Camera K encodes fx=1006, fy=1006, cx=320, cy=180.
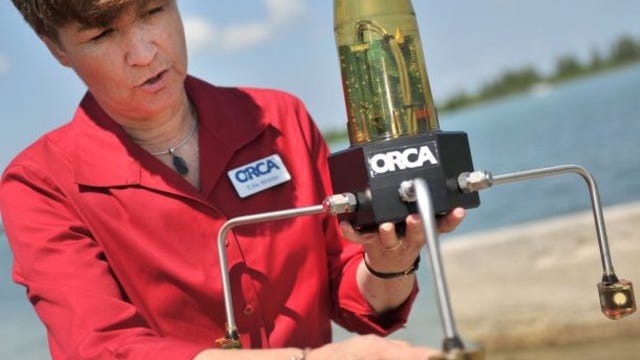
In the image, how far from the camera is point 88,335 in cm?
145

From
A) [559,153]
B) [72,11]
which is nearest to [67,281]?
[72,11]

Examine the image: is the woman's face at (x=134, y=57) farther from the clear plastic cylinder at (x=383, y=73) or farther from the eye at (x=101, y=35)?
the clear plastic cylinder at (x=383, y=73)

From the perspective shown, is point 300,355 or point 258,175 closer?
point 300,355

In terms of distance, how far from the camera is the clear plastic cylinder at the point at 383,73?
53.9 inches

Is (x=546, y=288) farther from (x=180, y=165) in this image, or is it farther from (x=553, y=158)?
(x=180, y=165)

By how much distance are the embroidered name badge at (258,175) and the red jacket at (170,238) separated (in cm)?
1

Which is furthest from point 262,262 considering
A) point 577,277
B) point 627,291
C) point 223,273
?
point 577,277

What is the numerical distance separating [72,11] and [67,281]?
0.41m

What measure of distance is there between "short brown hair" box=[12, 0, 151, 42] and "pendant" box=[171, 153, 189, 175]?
28 cm

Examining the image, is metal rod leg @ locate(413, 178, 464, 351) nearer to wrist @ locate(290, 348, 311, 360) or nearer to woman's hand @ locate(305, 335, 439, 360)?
woman's hand @ locate(305, 335, 439, 360)

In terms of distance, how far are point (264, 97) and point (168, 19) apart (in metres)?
0.35

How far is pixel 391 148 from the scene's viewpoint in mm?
1268

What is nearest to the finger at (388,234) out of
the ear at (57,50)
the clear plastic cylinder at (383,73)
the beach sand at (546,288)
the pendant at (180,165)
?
the clear plastic cylinder at (383,73)

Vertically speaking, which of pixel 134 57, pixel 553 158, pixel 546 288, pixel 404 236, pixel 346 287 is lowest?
pixel 546 288
